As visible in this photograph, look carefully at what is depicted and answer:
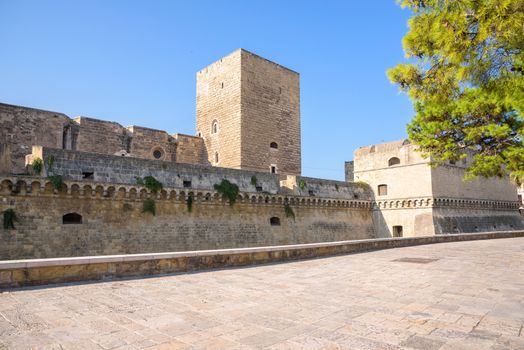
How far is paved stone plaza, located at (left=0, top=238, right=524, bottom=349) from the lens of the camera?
3395 millimetres

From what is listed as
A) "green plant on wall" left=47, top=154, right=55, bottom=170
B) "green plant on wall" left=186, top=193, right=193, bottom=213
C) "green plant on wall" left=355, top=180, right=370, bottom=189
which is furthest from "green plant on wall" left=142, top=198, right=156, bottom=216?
"green plant on wall" left=355, top=180, right=370, bottom=189

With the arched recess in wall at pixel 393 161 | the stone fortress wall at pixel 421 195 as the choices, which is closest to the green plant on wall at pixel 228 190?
the stone fortress wall at pixel 421 195

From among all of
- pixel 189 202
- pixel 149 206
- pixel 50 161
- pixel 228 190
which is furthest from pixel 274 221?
pixel 50 161

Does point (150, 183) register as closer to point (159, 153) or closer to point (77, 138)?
point (77, 138)

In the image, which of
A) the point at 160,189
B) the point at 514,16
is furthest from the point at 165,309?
the point at 160,189

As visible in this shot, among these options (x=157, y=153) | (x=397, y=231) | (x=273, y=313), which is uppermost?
(x=157, y=153)

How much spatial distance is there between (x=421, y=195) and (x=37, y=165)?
66.3ft

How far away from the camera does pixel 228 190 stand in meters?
16.6

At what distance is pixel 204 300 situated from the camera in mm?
4965

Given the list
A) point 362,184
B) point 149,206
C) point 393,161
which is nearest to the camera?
point 149,206

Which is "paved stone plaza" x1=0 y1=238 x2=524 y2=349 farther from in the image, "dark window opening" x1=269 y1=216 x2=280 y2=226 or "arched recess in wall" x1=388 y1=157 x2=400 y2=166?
"arched recess in wall" x1=388 y1=157 x2=400 y2=166

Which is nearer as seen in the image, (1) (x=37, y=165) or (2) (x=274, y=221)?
(1) (x=37, y=165)

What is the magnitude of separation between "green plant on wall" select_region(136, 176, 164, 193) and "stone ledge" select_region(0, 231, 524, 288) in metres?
6.99

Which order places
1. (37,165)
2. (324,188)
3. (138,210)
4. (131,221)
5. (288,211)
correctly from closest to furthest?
(37,165) < (131,221) < (138,210) < (288,211) < (324,188)
